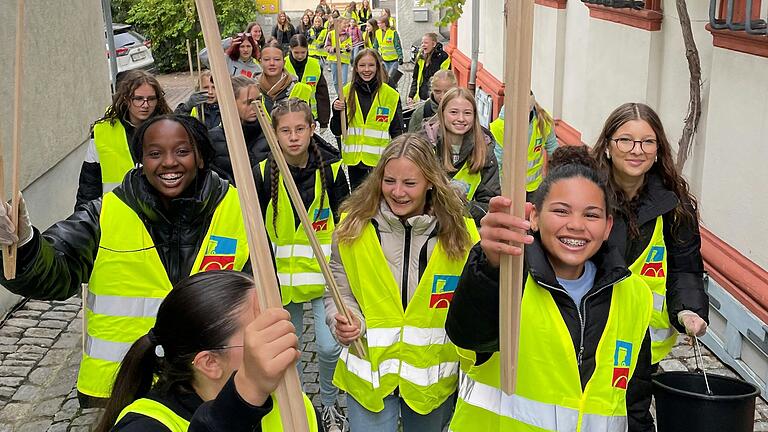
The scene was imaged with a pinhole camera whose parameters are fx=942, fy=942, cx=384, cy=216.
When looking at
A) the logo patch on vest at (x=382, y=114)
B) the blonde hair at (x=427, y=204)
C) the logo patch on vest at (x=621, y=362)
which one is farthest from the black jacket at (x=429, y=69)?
the logo patch on vest at (x=621, y=362)

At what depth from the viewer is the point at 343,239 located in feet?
12.4

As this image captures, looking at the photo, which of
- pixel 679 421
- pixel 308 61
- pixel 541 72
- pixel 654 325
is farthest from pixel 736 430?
pixel 308 61

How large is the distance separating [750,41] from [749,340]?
1.72m

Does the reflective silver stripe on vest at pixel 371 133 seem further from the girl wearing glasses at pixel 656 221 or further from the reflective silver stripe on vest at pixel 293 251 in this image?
the girl wearing glasses at pixel 656 221

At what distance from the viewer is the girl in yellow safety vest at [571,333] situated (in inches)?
109

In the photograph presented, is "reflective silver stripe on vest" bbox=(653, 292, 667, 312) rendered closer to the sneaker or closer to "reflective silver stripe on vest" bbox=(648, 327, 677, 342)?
"reflective silver stripe on vest" bbox=(648, 327, 677, 342)

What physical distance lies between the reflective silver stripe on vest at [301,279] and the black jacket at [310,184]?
0.27 meters

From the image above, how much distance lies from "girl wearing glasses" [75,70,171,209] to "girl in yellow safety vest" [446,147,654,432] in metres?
3.36

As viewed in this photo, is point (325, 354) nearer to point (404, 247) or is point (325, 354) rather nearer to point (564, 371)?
point (404, 247)

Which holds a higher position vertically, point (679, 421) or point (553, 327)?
point (553, 327)

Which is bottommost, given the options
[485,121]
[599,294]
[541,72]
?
[485,121]

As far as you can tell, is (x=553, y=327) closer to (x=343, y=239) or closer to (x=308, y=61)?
(x=343, y=239)

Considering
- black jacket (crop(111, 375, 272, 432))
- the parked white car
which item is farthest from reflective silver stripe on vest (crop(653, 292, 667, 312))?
the parked white car

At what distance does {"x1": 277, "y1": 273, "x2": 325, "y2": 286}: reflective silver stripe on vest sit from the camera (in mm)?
5086
